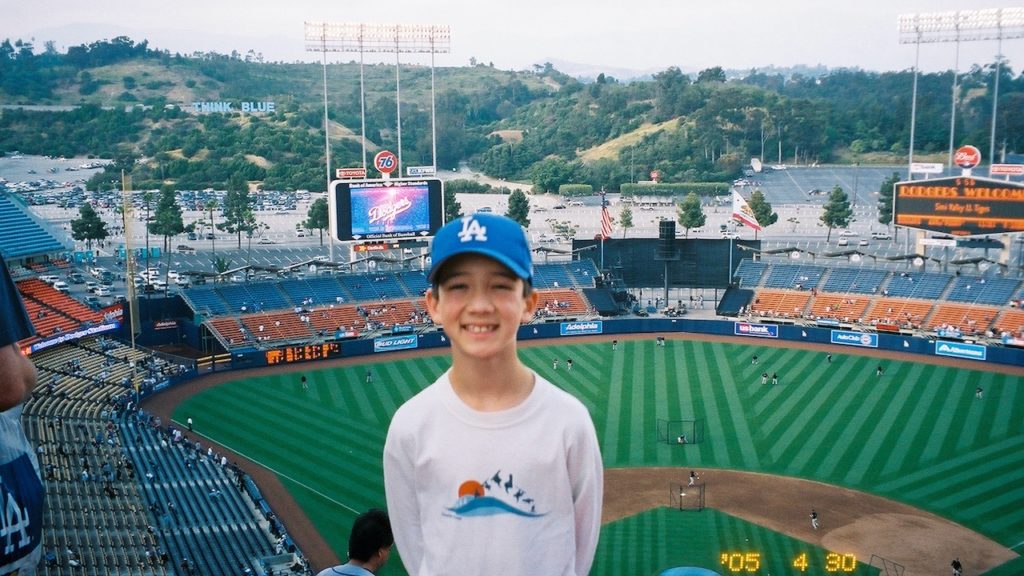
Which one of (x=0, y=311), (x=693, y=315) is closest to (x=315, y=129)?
(x=693, y=315)

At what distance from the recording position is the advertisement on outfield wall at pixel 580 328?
58.2 m

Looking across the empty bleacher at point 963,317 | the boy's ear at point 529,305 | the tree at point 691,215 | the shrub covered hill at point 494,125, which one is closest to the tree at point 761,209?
the tree at point 691,215

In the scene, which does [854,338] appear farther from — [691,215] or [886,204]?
[886,204]

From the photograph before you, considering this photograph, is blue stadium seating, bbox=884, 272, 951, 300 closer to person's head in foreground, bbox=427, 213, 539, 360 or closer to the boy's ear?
the boy's ear

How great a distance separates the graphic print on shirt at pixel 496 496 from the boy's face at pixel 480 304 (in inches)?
19.6

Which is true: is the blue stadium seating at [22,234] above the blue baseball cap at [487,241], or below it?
below

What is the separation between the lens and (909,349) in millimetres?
52312

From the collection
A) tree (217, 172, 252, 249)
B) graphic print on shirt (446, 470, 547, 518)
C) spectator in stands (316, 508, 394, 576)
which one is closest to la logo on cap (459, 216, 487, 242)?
graphic print on shirt (446, 470, 547, 518)

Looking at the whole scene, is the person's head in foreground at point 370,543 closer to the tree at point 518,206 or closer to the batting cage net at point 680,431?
the batting cage net at point 680,431

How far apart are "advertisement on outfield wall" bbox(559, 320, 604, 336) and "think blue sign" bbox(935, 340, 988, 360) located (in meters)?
19.1

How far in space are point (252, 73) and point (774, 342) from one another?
533ft


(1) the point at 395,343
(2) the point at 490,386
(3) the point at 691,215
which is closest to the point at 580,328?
(1) the point at 395,343

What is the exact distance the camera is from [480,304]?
3.83 m

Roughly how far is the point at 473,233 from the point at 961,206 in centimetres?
5795
